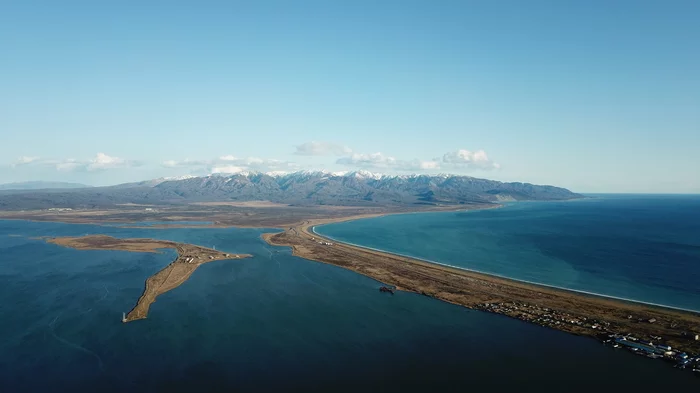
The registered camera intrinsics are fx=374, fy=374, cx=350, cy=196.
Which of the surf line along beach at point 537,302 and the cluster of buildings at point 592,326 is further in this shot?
the surf line along beach at point 537,302

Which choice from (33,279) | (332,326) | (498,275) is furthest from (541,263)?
(33,279)

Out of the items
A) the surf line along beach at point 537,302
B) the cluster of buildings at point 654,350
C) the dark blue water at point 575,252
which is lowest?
the cluster of buildings at point 654,350

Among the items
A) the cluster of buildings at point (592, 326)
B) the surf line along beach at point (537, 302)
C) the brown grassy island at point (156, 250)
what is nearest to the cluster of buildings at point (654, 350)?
the cluster of buildings at point (592, 326)

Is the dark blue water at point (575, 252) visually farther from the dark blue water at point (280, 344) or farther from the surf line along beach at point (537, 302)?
the dark blue water at point (280, 344)

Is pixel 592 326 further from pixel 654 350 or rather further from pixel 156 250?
pixel 156 250

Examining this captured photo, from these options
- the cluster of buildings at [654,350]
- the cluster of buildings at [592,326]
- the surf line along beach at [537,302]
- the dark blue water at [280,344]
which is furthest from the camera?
the surf line along beach at [537,302]

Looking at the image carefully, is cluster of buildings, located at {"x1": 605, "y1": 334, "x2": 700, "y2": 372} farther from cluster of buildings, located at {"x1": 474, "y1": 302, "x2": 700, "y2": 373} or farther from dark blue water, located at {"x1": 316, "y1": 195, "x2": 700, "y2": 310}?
dark blue water, located at {"x1": 316, "y1": 195, "x2": 700, "y2": 310}
